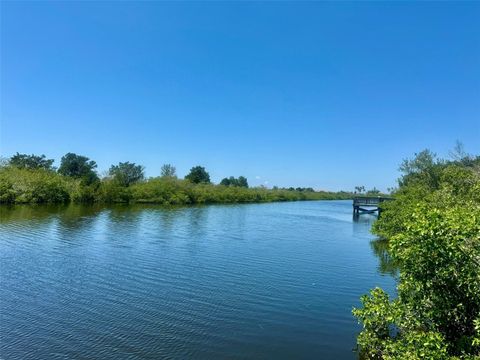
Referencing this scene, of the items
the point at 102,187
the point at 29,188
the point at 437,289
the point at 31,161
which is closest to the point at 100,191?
the point at 102,187

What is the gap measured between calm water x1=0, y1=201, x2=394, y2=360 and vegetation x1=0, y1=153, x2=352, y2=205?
37.1 meters

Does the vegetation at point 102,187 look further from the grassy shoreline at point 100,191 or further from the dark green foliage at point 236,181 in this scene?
the dark green foliage at point 236,181

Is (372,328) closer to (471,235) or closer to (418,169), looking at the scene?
(471,235)

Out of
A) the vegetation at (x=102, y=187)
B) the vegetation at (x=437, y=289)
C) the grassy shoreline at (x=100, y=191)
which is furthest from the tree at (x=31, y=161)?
the vegetation at (x=437, y=289)

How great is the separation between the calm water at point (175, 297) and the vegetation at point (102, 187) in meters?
37.1

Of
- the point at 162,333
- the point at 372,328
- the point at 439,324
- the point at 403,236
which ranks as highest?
the point at 403,236

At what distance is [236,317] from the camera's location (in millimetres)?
13977

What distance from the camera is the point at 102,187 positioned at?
77.3m

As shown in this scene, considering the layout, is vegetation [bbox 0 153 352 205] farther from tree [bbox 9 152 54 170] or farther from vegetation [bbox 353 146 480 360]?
vegetation [bbox 353 146 480 360]

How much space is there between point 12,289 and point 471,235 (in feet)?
56.2

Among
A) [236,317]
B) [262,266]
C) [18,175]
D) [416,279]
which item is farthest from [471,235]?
[18,175]

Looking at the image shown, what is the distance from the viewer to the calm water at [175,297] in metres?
11.5

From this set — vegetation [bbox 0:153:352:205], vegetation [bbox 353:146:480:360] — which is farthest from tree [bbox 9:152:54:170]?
vegetation [bbox 353:146:480:360]

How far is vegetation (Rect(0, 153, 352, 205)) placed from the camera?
2462 inches
